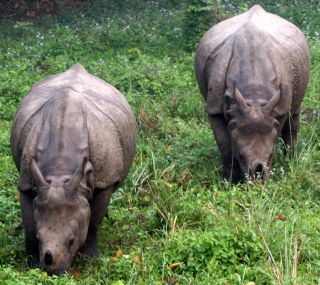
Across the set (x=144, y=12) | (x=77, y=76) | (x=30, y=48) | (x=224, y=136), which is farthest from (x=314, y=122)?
(x=144, y=12)

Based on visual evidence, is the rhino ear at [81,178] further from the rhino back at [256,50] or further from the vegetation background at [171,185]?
the rhino back at [256,50]

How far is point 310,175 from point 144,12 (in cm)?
988

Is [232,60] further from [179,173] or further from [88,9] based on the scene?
[88,9]

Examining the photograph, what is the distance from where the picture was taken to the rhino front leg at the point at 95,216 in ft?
28.0

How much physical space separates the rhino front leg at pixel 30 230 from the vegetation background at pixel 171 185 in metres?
0.14

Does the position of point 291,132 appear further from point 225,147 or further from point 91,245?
point 91,245

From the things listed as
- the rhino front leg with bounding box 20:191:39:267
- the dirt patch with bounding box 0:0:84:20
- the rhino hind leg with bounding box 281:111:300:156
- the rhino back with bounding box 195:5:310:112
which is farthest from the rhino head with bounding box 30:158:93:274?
the dirt patch with bounding box 0:0:84:20

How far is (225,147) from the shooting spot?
34.2 feet

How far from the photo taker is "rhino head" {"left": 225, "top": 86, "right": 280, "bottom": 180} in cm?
989

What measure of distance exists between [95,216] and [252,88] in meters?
2.55

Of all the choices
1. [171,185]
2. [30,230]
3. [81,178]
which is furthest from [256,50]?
[30,230]

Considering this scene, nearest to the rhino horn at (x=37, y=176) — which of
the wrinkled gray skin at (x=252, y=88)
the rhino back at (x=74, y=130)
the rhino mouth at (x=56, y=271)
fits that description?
the rhino back at (x=74, y=130)

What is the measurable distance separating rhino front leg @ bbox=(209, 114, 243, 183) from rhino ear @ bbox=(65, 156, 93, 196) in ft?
8.32

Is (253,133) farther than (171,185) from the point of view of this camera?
Yes
